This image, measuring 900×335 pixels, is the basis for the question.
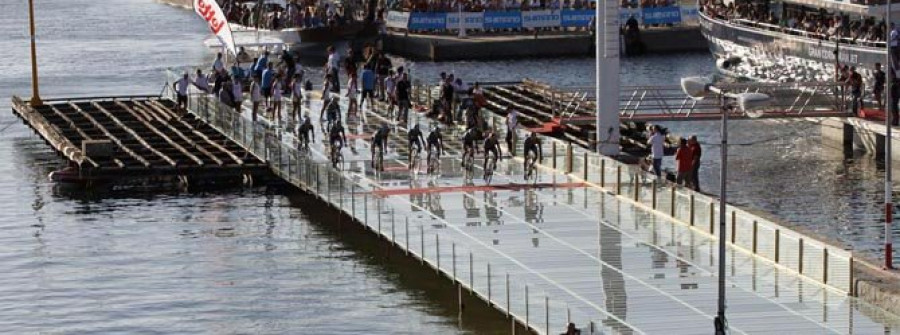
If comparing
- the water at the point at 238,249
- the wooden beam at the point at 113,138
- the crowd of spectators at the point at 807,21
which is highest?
the crowd of spectators at the point at 807,21

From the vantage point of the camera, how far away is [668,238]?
46250mm

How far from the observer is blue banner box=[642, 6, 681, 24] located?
4419 inches

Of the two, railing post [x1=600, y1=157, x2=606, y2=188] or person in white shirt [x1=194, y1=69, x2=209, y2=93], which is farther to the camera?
person in white shirt [x1=194, y1=69, x2=209, y2=93]

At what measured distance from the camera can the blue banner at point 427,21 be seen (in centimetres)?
11169

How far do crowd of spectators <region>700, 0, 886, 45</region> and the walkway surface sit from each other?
23702 millimetres

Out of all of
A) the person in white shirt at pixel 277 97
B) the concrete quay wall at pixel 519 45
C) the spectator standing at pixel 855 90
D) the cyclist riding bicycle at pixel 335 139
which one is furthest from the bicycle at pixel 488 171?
the concrete quay wall at pixel 519 45

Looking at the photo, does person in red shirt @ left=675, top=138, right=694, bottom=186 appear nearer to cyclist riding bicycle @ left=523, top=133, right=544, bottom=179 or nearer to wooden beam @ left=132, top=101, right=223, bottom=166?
cyclist riding bicycle @ left=523, top=133, right=544, bottom=179

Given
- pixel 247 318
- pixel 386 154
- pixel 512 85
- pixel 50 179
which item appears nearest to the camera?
pixel 247 318

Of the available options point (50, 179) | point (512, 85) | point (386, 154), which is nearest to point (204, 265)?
point (386, 154)

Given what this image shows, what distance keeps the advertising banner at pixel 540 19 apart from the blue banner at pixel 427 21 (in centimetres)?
385

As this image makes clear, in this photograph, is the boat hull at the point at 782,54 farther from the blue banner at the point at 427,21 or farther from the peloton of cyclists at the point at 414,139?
the peloton of cyclists at the point at 414,139

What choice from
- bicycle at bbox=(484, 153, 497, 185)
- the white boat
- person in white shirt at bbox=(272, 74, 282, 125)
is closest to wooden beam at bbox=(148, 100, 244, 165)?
person in white shirt at bbox=(272, 74, 282, 125)

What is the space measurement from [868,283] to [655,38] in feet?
232

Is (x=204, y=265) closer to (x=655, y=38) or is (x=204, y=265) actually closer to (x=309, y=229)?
(x=309, y=229)
